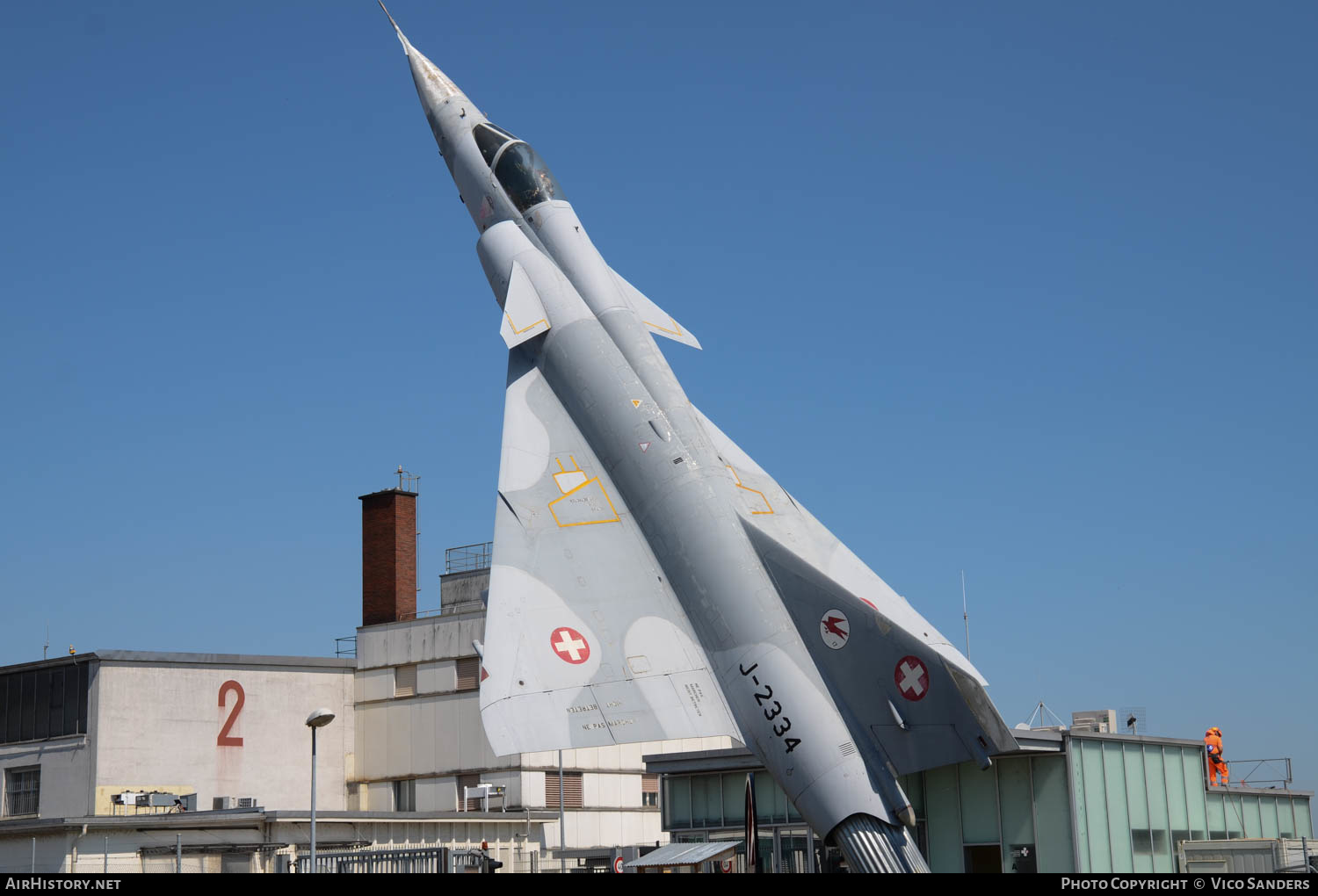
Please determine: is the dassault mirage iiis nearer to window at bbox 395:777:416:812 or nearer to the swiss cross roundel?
the swiss cross roundel

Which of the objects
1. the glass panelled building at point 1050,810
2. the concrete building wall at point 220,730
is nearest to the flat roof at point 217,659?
the concrete building wall at point 220,730

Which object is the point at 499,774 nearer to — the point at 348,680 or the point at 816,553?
the point at 348,680

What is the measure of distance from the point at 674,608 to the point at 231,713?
28.7 m

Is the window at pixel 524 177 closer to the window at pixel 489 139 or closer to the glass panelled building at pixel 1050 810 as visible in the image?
the window at pixel 489 139

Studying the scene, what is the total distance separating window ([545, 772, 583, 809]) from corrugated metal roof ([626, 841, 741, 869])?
20378mm

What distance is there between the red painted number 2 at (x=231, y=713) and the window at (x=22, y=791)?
18.2 feet

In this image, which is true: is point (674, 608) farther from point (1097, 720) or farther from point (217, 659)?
point (217, 659)

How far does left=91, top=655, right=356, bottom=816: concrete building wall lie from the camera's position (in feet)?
139

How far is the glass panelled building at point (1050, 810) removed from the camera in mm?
23719

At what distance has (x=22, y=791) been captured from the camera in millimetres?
43469

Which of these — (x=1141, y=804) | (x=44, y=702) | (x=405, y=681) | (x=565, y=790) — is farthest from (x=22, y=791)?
(x=1141, y=804)

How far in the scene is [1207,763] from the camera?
88.2ft
